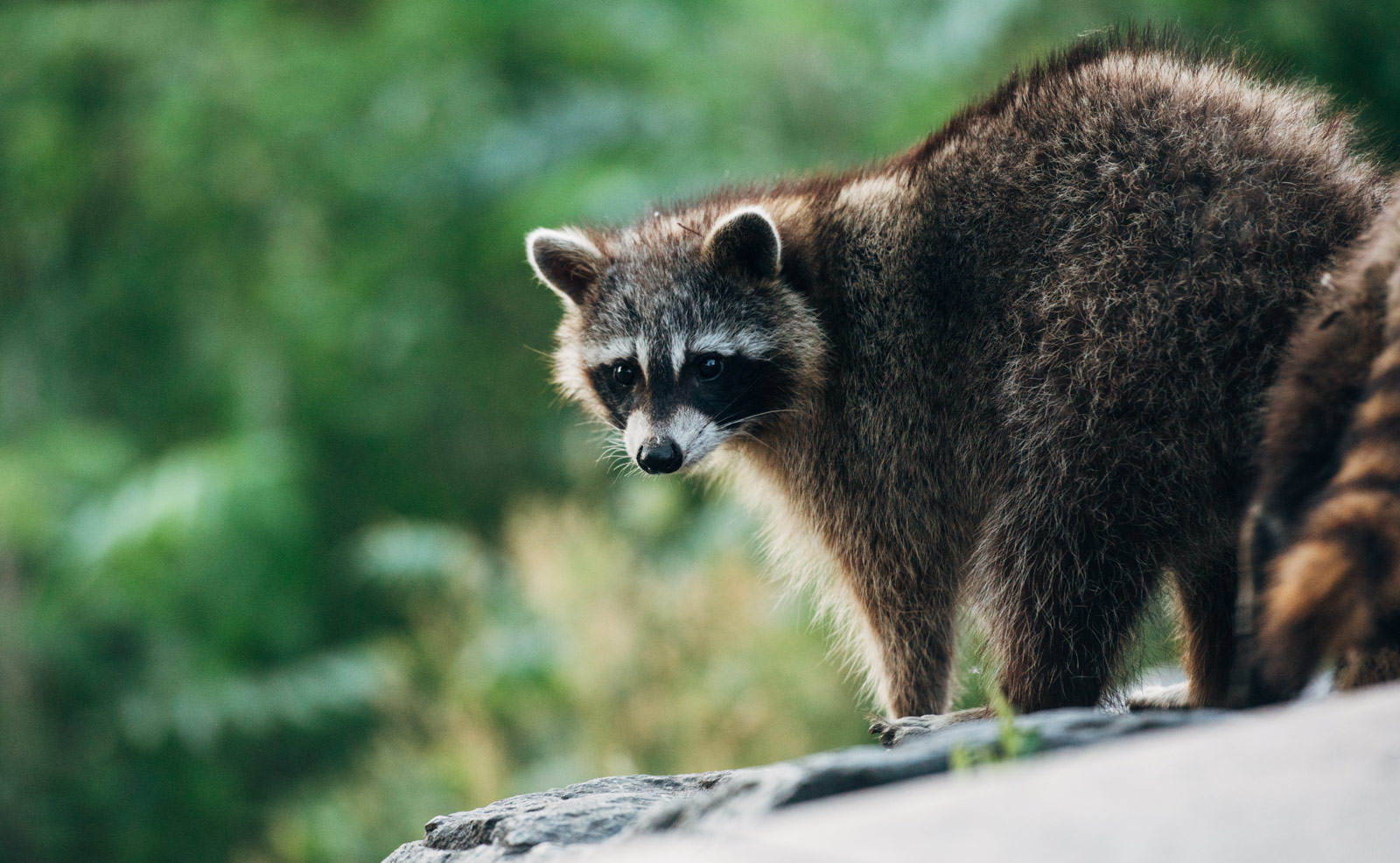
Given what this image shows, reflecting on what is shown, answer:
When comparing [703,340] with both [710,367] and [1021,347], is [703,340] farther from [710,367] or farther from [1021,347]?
[1021,347]

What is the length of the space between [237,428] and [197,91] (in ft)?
8.55

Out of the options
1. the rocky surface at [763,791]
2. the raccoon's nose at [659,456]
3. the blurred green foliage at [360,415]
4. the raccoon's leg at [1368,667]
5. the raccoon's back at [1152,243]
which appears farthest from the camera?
the blurred green foliage at [360,415]

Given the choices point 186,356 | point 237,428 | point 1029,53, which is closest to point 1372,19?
point 1029,53

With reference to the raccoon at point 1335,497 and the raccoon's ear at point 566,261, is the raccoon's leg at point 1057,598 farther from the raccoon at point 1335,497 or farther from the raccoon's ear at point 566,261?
the raccoon's ear at point 566,261

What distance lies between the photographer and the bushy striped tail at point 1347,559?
6.20 feet

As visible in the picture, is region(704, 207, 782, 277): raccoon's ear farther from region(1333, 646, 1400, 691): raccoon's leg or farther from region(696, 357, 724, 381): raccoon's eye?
region(1333, 646, 1400, 691): raccoon's leg

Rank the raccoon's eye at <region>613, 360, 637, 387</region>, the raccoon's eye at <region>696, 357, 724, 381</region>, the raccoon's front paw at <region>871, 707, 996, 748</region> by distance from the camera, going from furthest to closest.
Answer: the raccoon's eye at <region>613, 360, 637, 387</region> → the raccoon's eye at <region>696, 357, 724, 381</region> → the raccoon's front paw at <region>871, 707, 996, 748</region>

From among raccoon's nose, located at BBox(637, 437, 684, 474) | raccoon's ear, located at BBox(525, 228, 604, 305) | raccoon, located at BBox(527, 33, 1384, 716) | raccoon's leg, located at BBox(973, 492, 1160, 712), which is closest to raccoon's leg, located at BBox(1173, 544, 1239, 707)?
raccoon, located at BBox(527, 33, 1384, 716)

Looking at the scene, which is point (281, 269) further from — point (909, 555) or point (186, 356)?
point (909, 555)

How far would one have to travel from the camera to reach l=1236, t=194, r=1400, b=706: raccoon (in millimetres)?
1898

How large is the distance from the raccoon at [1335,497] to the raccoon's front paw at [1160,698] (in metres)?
0.71

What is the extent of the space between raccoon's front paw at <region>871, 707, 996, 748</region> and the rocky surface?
58cm

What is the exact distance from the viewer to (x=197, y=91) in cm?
978

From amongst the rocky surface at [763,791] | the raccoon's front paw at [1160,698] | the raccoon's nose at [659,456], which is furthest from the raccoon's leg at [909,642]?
the rocky surface at [763,791]
